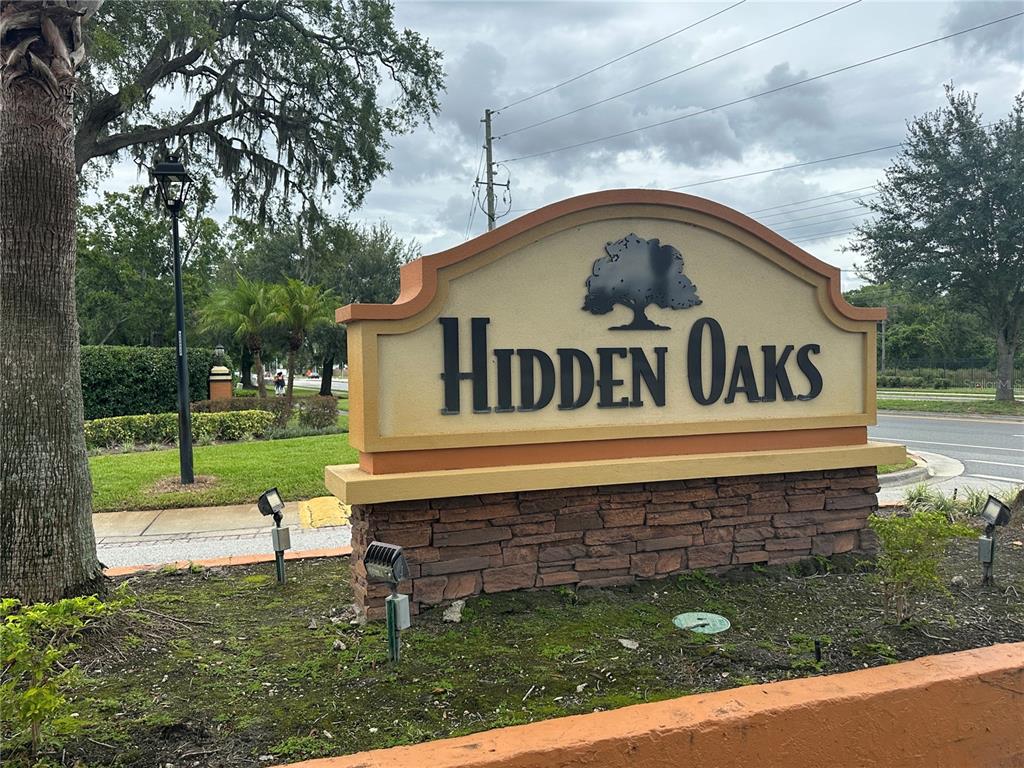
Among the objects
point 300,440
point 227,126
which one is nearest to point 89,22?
point 227,126

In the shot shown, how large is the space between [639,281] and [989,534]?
286 cm

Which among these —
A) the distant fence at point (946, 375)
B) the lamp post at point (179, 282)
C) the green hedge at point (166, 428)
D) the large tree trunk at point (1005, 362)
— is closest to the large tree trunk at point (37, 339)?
the lamp post at point (179, 282)

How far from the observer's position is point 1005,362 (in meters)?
23.5

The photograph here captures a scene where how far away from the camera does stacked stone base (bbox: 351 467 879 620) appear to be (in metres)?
4.28

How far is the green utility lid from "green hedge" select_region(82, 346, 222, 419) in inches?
652

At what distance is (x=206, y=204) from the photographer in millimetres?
18516

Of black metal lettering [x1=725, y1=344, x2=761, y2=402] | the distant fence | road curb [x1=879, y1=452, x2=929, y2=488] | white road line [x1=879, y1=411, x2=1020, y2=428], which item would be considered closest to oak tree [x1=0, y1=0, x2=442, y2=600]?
black metal lettering [x1=725, y1=344, x2=761, y2=402]

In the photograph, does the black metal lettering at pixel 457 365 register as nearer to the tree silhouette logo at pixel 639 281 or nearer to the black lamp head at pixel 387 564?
the tree silhouette logo at pixel 639 281

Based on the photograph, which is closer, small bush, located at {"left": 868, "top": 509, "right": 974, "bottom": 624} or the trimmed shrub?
small bush, located at {"left": 868, "top": 509, "right": 974, "bottom": 624}

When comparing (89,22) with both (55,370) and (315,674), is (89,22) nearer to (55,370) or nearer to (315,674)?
(55,370)

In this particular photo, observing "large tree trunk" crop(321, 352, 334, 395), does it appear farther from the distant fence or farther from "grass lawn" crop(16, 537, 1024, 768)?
the distant fence

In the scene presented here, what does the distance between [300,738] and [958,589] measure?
4.17 m

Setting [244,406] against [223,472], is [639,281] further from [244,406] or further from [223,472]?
[244,406]

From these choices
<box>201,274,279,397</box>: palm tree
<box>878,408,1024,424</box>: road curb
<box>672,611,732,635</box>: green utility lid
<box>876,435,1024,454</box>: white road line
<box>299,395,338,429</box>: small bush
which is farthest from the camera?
<box>878,408,1024,424</box>: road curb
